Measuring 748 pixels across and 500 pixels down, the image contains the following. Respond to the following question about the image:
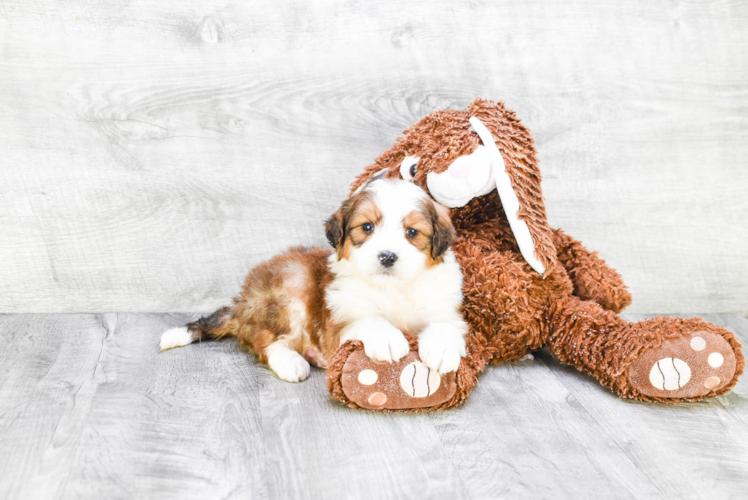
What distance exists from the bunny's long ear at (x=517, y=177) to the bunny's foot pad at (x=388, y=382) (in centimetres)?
57

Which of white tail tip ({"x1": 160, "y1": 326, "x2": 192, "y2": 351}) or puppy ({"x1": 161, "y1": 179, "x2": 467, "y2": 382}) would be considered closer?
puppy ({"x1": 161, "y1": 179, "x2": 467, "y2": 382})

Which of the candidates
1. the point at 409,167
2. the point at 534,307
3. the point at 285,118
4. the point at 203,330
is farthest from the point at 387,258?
the point at 285,118

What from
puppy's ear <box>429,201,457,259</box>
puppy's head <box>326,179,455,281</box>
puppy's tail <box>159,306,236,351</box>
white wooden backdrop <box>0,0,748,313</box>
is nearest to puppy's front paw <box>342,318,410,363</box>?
puppy's head <box>326,179,455,281</box>

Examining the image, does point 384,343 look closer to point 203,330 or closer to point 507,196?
point 507,196

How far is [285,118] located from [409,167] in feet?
2.51

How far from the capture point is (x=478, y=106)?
212cm

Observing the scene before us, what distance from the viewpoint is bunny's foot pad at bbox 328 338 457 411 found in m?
1.75

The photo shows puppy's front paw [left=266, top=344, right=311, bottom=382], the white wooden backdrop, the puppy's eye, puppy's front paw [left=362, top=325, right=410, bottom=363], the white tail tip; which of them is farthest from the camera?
the white wooden backdrop

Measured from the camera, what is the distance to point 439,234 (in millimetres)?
1912

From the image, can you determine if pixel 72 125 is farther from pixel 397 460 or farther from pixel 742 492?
pixel 742 492

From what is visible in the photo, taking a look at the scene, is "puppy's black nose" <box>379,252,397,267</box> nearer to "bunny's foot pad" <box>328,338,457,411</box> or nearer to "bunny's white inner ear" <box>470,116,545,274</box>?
"bunny's foot pad" <box>328,338,457,411</box>

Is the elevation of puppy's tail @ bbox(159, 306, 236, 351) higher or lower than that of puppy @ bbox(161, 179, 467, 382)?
lower

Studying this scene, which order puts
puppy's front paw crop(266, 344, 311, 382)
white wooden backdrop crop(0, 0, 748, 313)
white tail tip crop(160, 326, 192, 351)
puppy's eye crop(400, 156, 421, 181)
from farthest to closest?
1. white wooden backdrop crop(0, 0, 748, 313)
2. white tail tip crop(160, 326, 192, 351)
3. puppy's eye crop(400, 156, 421, 181)
4. puppy's front paw crop(266, 344, 311, 382)

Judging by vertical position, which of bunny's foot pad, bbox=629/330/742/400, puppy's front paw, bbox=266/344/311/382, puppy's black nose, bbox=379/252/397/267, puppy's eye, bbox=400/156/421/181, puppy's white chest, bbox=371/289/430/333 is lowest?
puppy's front paw, bbox=266/344/311/382
